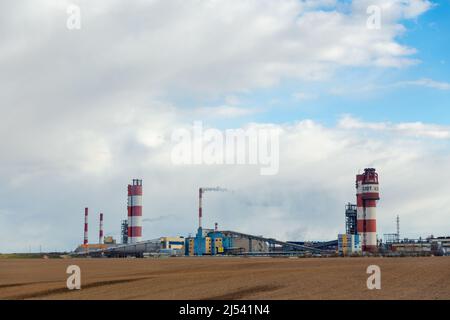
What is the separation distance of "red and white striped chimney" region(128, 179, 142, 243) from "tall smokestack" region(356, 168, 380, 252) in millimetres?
68972

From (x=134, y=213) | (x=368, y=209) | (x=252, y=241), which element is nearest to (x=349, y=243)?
(x=368, y=209)

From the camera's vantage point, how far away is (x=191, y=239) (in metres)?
188

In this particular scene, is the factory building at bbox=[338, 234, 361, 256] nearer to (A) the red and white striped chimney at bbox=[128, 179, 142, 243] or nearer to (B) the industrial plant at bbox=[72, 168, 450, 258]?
(B) the industrial plant at bbox=[72, 168, 450, 258]

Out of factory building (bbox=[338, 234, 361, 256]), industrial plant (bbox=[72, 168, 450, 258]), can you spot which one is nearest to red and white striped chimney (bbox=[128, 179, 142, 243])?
industrial plant (bbox=[72, 168, 450, 258])

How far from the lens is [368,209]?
16512cm

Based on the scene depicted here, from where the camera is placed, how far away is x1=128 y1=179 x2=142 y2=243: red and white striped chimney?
192875mm

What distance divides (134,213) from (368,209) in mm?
73102

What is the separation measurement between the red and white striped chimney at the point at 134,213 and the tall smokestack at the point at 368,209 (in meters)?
69.0

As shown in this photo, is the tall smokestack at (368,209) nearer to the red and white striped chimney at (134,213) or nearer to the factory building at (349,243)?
the factory building at (349,243)

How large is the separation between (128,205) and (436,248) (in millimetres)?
95704

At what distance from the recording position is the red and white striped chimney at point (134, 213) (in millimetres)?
192875
